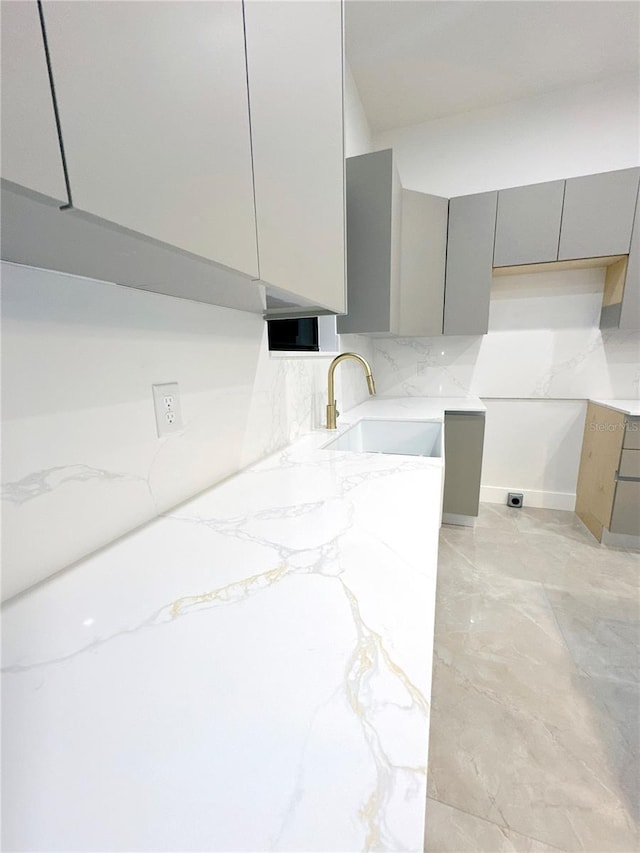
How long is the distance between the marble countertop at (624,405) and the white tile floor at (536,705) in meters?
0.86

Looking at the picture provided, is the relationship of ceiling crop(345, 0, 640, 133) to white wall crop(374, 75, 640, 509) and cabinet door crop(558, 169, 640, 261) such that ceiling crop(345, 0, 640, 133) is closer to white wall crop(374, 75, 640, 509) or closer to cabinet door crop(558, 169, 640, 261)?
white wall crop(374, 75, 640, 509)

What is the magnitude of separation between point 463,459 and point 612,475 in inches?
34.3

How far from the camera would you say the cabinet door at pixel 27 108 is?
0.25 meters

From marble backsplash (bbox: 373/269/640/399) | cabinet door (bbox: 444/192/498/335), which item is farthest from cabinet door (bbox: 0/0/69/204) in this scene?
marble backsplash (bbox: 373/269/640/399)

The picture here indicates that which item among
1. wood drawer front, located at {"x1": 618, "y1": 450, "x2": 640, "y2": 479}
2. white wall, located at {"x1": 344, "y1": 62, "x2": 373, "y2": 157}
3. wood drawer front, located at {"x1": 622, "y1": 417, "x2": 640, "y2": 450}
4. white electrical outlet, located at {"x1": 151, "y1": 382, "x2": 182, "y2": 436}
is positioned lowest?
wood drawer front, located at {"x1": 618, "y1": 450, "x2": 640, "y2": 479}

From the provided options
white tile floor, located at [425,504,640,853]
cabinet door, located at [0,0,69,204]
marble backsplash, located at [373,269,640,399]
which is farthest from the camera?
marble backsplash, located at [373,269,640,399]

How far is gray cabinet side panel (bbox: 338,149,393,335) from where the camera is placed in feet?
5.45

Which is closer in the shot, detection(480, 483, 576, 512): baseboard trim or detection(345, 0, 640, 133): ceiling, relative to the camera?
detection(345, 0, 640, 133): ceiling

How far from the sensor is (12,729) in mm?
335

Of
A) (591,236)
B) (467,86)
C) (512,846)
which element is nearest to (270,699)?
(512,846)

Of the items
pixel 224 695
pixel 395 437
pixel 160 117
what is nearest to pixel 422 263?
pixel 395 437

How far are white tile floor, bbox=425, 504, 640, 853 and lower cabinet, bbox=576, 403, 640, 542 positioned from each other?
21 cm

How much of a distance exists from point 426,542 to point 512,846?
88cm

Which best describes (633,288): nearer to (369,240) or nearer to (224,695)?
(369,240)
